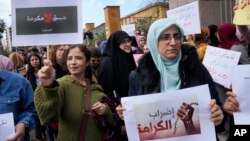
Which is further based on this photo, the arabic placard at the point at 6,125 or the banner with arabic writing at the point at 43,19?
the banner with arabic writing at the point at 43,19

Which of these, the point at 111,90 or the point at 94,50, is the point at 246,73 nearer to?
the point at 111,90

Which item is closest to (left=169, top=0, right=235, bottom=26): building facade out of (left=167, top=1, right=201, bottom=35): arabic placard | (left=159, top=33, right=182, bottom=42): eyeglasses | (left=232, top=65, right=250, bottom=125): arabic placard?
(left=167, top=1, right=201, bottom=35): arabic placard

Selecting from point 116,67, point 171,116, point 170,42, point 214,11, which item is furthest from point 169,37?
point 214,11

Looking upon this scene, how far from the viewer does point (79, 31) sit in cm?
348

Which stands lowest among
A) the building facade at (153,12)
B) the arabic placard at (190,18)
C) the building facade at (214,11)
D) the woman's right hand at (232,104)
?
the woman's right hand at (232,104)

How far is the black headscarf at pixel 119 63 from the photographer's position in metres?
4.68

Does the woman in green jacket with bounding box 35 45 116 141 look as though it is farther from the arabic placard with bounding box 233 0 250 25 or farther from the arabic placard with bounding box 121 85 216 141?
the arabic placard with bounding box 233 0 250 25

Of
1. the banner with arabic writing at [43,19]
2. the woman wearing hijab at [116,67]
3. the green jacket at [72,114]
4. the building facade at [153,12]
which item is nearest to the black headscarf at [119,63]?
the woman wearing hijab at [116,67]

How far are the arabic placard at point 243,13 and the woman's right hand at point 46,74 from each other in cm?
136

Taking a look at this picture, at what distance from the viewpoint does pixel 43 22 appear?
3.41 m

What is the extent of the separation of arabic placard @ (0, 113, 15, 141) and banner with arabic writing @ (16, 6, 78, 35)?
32.6 inches

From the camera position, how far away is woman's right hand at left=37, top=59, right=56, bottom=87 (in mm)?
2668

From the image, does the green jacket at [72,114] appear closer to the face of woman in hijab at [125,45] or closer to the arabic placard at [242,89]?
the arabic placard at [242,89]

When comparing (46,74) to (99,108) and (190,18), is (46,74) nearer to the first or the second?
(99,108)
